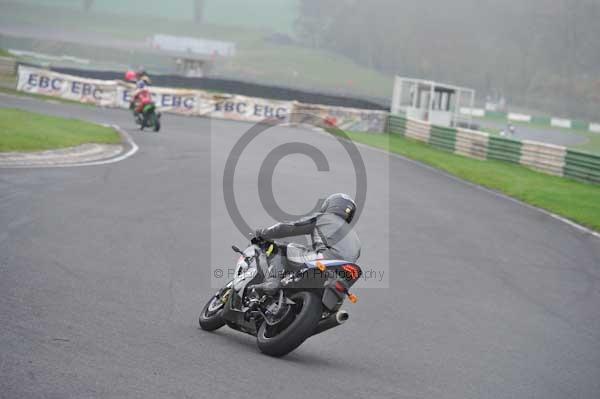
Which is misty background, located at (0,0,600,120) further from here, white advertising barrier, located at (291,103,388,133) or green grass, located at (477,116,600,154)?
white advertising barrier, located at (291,103,388,133)

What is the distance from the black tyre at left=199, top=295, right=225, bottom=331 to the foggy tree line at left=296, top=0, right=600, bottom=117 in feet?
214

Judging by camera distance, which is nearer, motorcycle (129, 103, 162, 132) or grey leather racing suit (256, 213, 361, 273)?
grey leather racing suit (256, 213, 361, 273)

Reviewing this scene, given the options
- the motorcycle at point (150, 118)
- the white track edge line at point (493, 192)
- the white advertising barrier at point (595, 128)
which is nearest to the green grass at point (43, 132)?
the motorcycle at point (150, 118)

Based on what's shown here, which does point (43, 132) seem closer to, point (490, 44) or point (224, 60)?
point (224, 60)

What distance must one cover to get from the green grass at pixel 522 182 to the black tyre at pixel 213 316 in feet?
36.2

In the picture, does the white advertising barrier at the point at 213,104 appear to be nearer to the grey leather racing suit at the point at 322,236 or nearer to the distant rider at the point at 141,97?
the distant rider at the point at 141,97

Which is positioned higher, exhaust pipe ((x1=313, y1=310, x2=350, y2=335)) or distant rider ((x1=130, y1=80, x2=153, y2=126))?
distant rider ((x1=130, y1=80, x2=153, y2=126))

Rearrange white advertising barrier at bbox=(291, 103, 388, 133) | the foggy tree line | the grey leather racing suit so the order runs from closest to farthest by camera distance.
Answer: the grey leather racing suit, white advertising barrier at bbox=(291, 103, 388, 133), the foggy tree line

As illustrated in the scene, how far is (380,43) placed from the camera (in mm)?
97875

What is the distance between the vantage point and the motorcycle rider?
6469mm

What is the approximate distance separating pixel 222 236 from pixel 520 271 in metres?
4.27

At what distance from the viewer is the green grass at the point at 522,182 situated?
725 inches

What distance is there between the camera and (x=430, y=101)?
39.7 m

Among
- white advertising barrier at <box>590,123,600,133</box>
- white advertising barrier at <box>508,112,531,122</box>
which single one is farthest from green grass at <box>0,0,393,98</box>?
white advertising barrier at <box>590,123,600,133</box>
